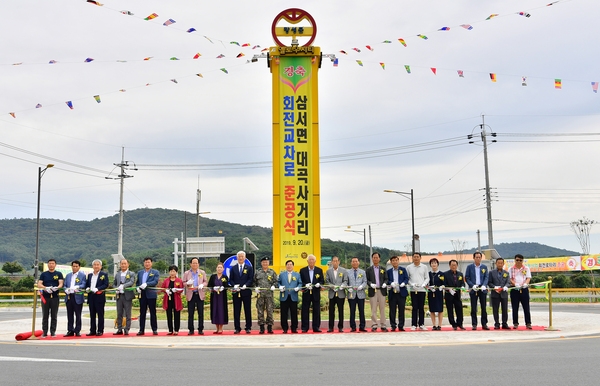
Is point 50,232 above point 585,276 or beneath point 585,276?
above

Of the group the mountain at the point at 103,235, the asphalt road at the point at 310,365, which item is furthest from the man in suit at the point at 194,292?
the mountain at the point at 103,235

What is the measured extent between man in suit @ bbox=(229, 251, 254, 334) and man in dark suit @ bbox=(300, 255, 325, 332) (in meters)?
1.30

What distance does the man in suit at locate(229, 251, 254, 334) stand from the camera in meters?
15.8

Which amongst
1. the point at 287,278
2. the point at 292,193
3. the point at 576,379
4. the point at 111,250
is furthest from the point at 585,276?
the point at 111,250

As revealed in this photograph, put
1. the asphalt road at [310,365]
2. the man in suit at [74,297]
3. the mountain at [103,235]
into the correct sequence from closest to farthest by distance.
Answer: the asphalt road at [310,365] → the man in suit at [74,297] → the mountain at [103,235]

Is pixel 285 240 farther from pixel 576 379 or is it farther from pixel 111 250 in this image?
pixel 111 250

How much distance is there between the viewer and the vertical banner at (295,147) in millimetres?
20078

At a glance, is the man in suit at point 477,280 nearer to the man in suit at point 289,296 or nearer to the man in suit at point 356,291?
the man in suit at point 356,291

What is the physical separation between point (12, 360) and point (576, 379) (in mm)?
8055

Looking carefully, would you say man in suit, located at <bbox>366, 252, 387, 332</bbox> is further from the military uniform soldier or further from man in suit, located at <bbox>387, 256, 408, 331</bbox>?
the military uniform soldier

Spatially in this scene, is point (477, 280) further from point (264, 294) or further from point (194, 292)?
point (194, 292)

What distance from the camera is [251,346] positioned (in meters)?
12.6

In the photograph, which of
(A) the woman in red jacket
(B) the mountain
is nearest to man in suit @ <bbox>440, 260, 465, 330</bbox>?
(A) the woman in red jacket

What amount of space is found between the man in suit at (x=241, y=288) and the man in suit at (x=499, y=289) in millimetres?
6053
